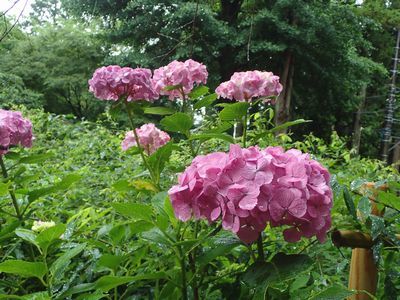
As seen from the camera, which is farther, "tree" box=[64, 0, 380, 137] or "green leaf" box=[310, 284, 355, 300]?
"tree" box=[64, 0, 380, 137]

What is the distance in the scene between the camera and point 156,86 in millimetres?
1355

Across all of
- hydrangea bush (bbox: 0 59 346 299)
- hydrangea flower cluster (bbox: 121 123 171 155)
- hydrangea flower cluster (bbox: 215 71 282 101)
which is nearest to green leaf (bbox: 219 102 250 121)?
hydrangea bush (bbox: 0 59 346 299)

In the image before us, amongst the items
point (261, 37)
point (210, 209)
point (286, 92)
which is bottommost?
point (286, 92)

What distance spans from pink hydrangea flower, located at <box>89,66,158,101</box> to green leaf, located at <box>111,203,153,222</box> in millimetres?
548

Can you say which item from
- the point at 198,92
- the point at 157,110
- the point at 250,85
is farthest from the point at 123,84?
the point at 250,85

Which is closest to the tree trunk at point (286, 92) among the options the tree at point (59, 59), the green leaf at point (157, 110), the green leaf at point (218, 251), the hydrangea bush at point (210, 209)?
the tree at point (59, 59)

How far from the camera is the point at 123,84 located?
4.11ft

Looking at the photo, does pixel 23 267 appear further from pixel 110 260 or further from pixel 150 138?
pixel 150 138

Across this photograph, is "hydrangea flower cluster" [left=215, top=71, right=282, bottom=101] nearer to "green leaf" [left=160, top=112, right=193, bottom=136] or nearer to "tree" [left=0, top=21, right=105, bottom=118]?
"green leaf" [left=160, top=112, right=193, bottom=136]

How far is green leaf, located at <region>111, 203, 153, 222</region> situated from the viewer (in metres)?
0.74

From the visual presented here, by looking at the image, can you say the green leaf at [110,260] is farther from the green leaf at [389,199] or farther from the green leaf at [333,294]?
the green leaf at [389,199]

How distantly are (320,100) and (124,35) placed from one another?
5.39 m

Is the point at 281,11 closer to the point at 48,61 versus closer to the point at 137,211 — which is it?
the point at 48,61

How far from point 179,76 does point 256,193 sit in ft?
2.53
